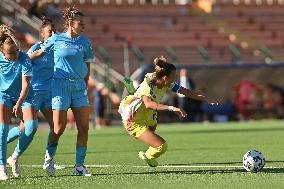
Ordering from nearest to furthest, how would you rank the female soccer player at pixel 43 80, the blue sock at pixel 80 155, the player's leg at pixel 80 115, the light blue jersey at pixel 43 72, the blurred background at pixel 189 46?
the blue sock at pixel 80 155
the player's leg at pixel 80 115
the female soccer player at pixel 43 80
the light blue jersey at pixel 43 72
the blurred background at pixel 189 46

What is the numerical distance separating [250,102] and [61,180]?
24.0 m

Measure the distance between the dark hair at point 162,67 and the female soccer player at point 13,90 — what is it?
179 cm

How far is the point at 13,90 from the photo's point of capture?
468 inches

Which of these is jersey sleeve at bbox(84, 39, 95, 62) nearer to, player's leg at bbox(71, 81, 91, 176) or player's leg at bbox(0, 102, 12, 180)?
player's leg at bbox(71, 81, 91, 176)

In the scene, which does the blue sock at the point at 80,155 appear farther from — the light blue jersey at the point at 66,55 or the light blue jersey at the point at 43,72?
the light blue jersey at the point at 43,72

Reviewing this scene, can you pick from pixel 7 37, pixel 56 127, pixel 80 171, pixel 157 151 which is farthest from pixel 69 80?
pixel 157 151

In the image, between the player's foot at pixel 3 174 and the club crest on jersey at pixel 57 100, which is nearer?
the player's foot at pixel 3 174

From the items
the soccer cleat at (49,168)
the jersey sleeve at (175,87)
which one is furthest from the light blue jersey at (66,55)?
the jersey sleeve at (175,87)

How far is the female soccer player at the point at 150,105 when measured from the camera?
12.4m

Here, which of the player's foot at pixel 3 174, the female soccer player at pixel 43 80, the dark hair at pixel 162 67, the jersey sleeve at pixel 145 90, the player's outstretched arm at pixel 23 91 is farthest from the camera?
the female soccer player at pixel 43 80

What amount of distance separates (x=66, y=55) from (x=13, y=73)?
0.79 metres

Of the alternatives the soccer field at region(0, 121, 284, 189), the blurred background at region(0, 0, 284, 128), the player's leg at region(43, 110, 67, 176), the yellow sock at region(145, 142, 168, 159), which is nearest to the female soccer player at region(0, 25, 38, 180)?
the player's leg at region(43, 110, 67, 176)

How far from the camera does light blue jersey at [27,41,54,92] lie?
42.6 ft

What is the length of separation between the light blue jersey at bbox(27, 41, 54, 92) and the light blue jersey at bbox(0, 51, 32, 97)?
106cm
